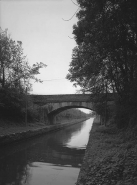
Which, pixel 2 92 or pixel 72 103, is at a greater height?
pixel 2 92

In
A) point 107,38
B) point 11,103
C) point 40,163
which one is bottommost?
point 40,163

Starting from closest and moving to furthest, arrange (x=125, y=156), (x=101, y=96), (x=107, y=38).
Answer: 1. (x=125, y=156)
2. (x=107, y=38)
3. (x=101, y=96)

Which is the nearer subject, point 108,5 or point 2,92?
point 108,5

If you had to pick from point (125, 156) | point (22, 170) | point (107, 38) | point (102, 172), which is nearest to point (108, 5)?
point (107, 38)

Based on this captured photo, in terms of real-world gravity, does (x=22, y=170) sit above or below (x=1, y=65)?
below

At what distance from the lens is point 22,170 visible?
25.0 ft

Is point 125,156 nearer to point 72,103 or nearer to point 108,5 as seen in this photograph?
point 108,5

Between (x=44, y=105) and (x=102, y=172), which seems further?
(x=44, y=105)

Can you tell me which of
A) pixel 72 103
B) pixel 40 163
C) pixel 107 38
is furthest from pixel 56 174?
pixel 72 103

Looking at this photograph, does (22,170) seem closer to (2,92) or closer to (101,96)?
(101,96)

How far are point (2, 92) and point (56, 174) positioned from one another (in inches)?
598

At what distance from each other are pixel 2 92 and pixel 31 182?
15.5m

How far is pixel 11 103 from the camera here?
20328 mm

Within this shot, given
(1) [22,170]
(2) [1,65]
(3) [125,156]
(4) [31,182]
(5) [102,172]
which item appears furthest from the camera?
(2) [1,65]
